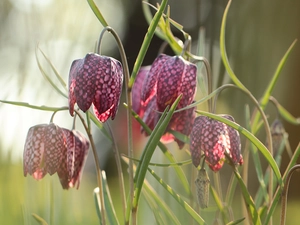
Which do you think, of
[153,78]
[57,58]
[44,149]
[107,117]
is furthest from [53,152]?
[57,58]

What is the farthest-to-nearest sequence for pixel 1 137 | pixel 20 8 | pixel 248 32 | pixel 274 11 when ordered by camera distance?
pixel 274 11 < pixel 248 32 < pixel 20 8 < pixel 1 137

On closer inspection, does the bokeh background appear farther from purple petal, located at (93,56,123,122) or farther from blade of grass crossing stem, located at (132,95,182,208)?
blade of grass crossing stem, located at (132,95,182,208)

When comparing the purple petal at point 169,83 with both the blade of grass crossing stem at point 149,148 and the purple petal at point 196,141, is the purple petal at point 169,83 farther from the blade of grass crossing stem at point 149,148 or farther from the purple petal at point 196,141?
the blade of grass crossing stem at point 149,148

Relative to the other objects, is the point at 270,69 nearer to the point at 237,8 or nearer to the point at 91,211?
the point at 237,8

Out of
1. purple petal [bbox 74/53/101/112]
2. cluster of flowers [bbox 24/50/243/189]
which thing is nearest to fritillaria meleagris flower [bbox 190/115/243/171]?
cluster of flowers [bbox 24/50/243/189]

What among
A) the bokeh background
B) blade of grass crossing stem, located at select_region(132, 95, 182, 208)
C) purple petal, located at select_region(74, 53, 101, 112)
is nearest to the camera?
blade of grass crossing stem, located at select_region(132, 95, 182, 208)

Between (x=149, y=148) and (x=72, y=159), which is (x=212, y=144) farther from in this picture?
(x=72, y=159)

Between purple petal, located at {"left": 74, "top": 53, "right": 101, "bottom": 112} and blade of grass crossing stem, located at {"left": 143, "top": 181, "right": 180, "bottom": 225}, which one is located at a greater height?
purple petal, located at {"left": 74, "top": 53, "right": 101, "bottom": 112}

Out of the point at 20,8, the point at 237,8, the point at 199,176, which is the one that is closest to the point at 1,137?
the point at 20,8
